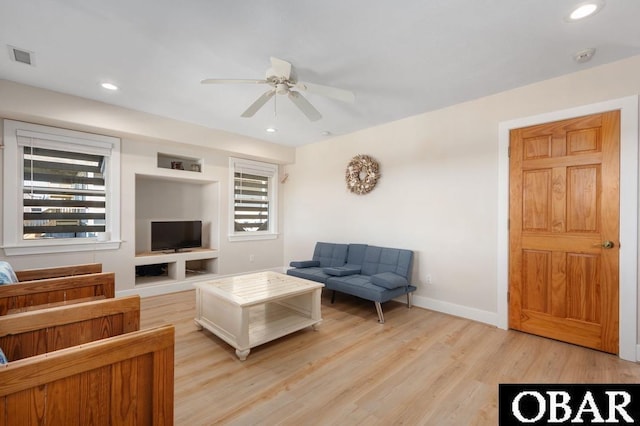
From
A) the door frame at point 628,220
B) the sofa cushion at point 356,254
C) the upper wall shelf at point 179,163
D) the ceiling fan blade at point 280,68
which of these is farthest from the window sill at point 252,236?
the door frame at point 628,220

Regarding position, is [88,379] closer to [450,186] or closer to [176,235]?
[450,186]

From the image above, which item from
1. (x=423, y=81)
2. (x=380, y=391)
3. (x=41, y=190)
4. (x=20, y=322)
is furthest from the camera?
(x=41, y=190)

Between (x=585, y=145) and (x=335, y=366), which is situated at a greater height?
(x=585, y=145)

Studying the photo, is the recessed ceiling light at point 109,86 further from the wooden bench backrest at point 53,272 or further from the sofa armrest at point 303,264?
the sofa armrest at point 303,264

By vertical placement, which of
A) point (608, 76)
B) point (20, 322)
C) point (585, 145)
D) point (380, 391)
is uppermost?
point (608, 76)

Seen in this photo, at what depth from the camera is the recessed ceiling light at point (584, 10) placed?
1.77 metres

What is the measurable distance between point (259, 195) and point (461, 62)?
411cm

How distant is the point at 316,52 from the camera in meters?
2.30

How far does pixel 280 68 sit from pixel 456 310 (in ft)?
10.7

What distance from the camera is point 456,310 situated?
339 centimetres

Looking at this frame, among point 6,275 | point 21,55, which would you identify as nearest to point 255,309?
point 6,275

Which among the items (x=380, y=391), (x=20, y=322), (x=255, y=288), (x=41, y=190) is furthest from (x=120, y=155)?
(x=380, y=391)

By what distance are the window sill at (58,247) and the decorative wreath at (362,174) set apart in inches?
135

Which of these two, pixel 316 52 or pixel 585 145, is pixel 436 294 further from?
pixel 316 52
